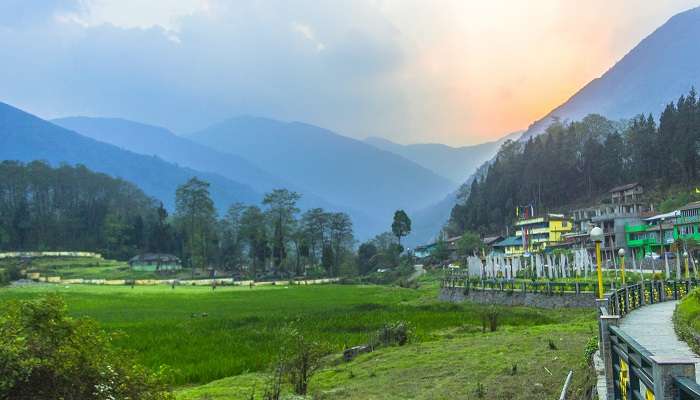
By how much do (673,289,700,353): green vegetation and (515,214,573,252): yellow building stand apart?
222 feet

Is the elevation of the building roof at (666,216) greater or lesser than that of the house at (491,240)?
greater

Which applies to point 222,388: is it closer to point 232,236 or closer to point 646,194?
point 646,194

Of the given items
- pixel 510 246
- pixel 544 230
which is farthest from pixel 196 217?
pixel 544 230

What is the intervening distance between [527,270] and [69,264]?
78.2m

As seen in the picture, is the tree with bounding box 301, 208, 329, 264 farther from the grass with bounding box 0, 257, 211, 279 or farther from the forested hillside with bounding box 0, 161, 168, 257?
the forested hillside with bounding box 0, 161, 168, 257

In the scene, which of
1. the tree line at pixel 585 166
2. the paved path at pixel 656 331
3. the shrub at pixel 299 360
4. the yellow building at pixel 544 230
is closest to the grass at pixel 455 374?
the shrub at pixel 299 360

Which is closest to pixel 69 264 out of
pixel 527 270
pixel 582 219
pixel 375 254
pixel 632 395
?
pixel 375 254

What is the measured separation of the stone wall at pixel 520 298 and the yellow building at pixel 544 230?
111 feet

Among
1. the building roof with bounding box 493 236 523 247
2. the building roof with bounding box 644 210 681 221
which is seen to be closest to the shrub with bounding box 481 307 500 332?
the building roof with bounding box 644 210 681 221

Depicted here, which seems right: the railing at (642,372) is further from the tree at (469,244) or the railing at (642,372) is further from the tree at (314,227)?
the tree at (314,227)

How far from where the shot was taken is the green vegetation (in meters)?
13.5

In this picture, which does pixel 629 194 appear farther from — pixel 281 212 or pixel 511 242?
pixel 281 212

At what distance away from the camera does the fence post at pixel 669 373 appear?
14.5 feet

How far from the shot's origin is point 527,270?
64.2 metres
